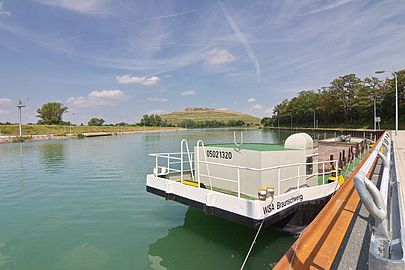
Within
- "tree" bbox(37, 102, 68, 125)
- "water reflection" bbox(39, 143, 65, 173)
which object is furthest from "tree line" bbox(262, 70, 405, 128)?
"tree" bbox(37, 102, 68, 125)

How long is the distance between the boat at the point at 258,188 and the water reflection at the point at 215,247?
0.70 meters

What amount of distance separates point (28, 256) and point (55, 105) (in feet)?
487

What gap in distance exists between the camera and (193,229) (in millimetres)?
8734

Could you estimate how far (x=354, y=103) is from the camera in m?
78.4

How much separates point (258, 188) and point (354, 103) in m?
83.3

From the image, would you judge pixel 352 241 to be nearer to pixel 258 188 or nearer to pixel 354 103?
pixel 258 188

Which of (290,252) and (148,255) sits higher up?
(290,252)

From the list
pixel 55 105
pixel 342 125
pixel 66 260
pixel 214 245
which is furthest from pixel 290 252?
pixel 55 105

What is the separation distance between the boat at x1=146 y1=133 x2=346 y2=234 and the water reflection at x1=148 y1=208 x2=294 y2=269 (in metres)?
0.70

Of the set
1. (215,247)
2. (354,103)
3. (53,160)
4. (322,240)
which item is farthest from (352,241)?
(354,103)

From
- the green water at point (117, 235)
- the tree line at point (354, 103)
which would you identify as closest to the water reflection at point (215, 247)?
the green water at point (117, 235)

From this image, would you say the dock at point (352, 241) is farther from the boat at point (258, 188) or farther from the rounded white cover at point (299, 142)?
the rounded white cover at point (299, 142)

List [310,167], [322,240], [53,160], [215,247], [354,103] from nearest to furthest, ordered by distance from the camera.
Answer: [322,240] < [215,247] < [310,167] < [53,160] < [354,103]

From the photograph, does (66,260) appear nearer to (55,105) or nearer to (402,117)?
(402,117)
